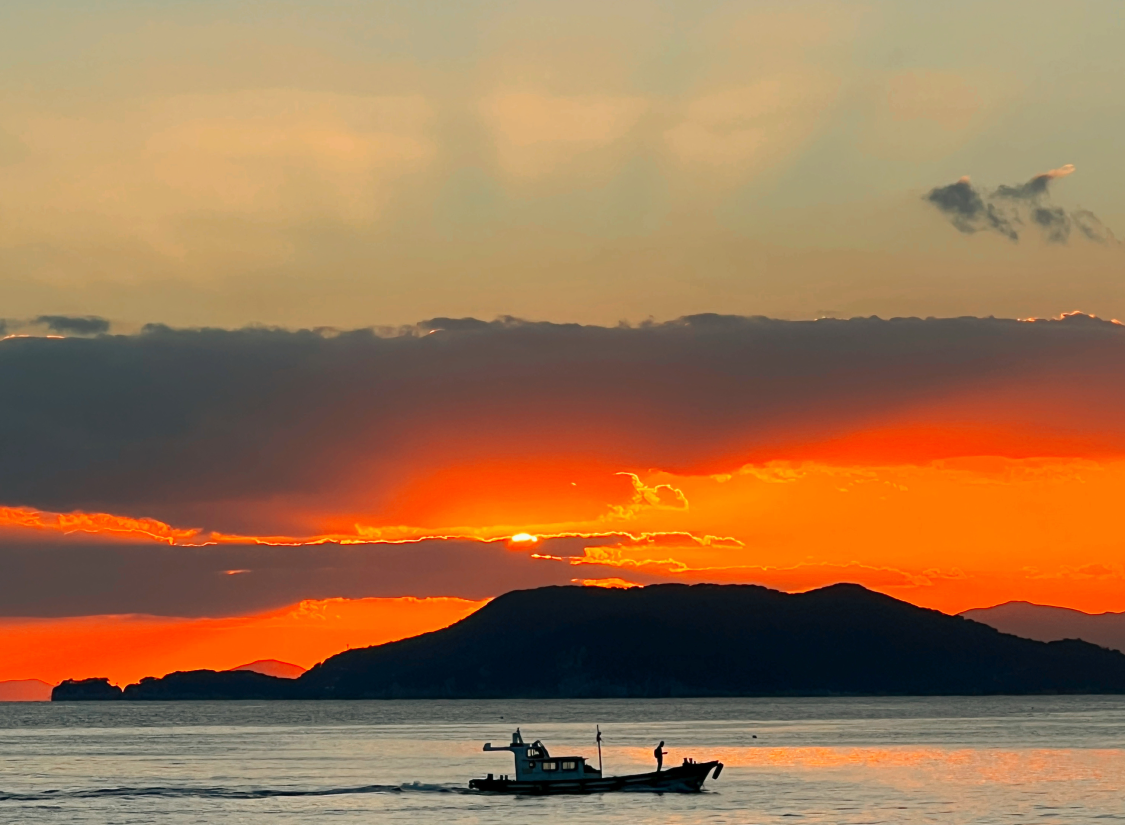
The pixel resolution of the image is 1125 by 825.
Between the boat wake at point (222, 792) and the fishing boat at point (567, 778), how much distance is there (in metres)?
15.3

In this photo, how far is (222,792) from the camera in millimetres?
171125

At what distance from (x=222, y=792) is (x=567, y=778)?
42.0 metres

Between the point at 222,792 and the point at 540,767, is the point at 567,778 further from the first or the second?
the point at 222,792

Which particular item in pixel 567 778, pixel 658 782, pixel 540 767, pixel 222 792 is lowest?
pixel 658 782

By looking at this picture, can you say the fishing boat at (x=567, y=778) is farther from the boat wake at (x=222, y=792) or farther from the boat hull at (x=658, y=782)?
the boat wake at (x=222, y=792)

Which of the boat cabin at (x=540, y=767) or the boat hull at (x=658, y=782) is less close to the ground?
the boat cabin at (x=540, y=767)

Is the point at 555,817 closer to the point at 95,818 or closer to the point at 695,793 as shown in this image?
the point at 695,793

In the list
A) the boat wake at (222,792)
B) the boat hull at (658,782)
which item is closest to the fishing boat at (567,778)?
the boat hull at (658,782)

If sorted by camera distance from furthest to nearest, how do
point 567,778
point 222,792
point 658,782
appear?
1. point 222,792
2. point 658,782
3. point 567,778

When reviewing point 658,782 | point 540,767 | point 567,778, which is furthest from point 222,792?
point 658,782

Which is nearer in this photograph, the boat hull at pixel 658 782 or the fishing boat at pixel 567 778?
the fishing boat at pixel 567 778

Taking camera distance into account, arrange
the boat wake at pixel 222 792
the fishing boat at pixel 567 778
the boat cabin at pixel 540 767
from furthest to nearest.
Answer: the boat wake at pixel 222 792, the boat cabin at pixel 540 767, the fishing boat at pixel 567 778

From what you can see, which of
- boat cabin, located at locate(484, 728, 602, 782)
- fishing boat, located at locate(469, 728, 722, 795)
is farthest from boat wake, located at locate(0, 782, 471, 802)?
boat cabin, located at locate(484, 728, 602, 782)

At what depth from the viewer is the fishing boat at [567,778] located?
500 feet
